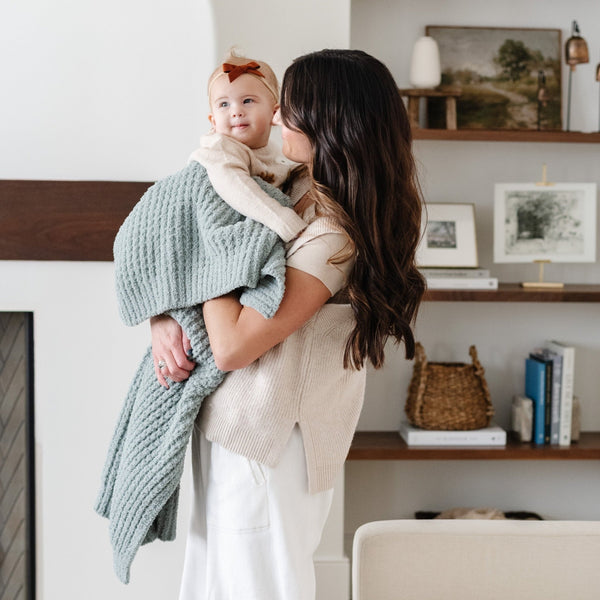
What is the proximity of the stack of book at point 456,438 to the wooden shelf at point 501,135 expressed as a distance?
2.95 feet

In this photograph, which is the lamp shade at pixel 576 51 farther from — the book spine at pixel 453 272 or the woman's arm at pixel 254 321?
the woman's arm at pixel 254 321

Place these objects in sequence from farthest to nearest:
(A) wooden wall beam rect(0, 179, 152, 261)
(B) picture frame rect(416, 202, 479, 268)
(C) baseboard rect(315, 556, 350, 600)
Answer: (B) picture frame rect(416, 202, 479, 268)
(C) baseboard rect(315, 556, 350, 600)
(A) wooden wall beam rect(0, 179, 152, 261)

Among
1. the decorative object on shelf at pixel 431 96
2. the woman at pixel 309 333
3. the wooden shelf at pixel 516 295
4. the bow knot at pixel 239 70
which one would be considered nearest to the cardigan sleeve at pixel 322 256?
the woman at pixel 309 333

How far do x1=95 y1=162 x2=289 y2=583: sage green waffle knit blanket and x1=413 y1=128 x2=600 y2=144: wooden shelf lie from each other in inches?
46.5

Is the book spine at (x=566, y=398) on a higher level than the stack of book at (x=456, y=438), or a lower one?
higher

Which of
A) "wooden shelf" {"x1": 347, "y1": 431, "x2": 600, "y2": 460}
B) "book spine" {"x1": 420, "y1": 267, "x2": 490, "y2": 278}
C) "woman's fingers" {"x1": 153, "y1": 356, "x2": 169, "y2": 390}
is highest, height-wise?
"book spine" {"x1": 420, "y1": 267, "x2": 490, "y2": 278}

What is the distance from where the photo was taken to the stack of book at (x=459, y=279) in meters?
2.36

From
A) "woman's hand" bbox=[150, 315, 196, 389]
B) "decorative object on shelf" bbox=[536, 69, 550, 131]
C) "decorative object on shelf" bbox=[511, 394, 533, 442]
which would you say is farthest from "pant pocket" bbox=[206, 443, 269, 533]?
"decorative object on shelf" bbox=[536, 69, 550, 131]

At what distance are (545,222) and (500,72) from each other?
51 centimetres

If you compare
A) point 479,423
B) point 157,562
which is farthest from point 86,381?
point 479,423

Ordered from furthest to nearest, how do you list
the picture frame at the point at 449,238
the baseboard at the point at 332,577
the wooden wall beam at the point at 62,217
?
1. the picture frame at the point at 449,238
2. the baseboard at the point at 332,577
3. the wooden wall beam at the point at 62,217

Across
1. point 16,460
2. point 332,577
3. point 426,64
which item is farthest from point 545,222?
Result: point 16,460

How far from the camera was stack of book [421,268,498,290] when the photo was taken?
92.7 inches

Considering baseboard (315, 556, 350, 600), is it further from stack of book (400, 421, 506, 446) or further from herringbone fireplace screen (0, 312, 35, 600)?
herringbone fireplace screen (0, 312, 35, 600)
